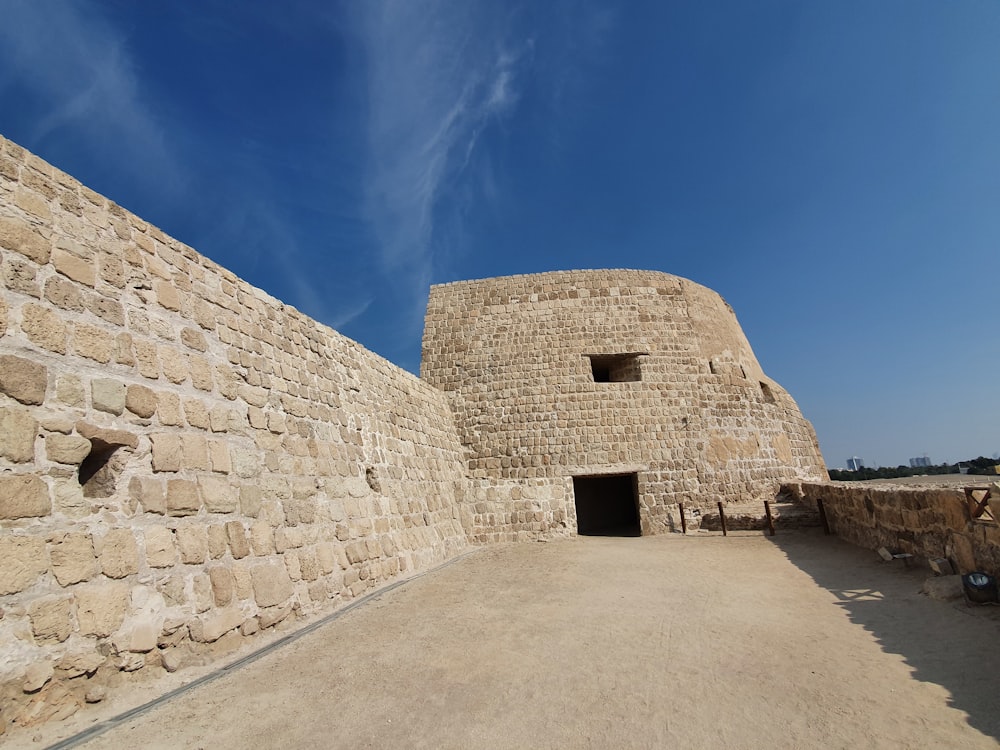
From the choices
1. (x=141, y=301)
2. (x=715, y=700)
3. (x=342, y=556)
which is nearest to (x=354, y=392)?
(x=342, y=556)

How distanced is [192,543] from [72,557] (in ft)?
3.08

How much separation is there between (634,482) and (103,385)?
1073 centimetres

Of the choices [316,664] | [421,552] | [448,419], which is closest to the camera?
[316,664]

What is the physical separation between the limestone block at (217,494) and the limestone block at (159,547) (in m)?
0.47

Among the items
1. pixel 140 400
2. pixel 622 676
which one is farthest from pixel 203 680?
pixel 622 676

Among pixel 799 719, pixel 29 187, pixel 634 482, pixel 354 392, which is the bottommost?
pixel 799 719

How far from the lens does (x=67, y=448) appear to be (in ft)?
11.4

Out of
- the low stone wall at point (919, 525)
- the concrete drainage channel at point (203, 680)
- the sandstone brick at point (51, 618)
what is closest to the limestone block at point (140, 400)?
the sandstone brick at point (51, 618)

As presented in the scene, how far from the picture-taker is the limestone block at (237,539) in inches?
179

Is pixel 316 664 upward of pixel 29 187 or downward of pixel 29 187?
downward

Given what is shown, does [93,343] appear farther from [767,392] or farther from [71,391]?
[767,392]

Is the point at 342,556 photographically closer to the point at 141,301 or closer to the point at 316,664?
the point at 316,664

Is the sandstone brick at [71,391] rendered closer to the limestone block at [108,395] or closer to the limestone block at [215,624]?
the limestone block at [108,395]

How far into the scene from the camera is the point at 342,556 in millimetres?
6066
